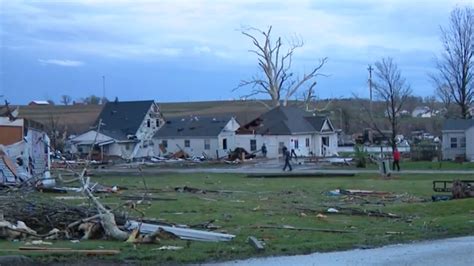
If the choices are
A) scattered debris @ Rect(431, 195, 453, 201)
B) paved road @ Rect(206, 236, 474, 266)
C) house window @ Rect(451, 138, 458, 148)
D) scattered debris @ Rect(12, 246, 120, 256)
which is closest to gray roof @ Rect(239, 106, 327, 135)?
house window @ Rect(451, 138, 458, 148)

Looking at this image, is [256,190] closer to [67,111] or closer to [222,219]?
[222,219]

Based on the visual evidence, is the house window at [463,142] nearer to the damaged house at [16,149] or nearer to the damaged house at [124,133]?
the damaged house at [124,133]

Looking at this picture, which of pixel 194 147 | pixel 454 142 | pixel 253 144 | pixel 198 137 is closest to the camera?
pixel 454 142

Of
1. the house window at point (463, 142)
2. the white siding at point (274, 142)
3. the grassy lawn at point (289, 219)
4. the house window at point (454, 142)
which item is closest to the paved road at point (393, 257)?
the grassy lawn at point (289, 219)

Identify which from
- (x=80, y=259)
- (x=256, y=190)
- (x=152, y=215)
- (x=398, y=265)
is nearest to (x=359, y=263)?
(x=398, y=265)

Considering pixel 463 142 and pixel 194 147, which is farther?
pixel 194 147

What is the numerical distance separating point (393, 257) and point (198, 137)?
7687 centimetres

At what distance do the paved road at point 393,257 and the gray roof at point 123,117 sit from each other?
77.7m

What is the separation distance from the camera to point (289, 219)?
2409 centimetres

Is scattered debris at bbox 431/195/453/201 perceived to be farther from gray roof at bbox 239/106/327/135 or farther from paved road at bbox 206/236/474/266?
gray roof at bbox 239/106/327/135

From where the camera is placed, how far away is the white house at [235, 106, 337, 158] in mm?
88562

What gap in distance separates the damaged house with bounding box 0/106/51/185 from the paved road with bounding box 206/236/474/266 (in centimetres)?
2795

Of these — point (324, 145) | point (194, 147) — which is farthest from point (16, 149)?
point (324, 145)

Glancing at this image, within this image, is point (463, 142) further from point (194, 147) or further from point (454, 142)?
point (194, 147)
